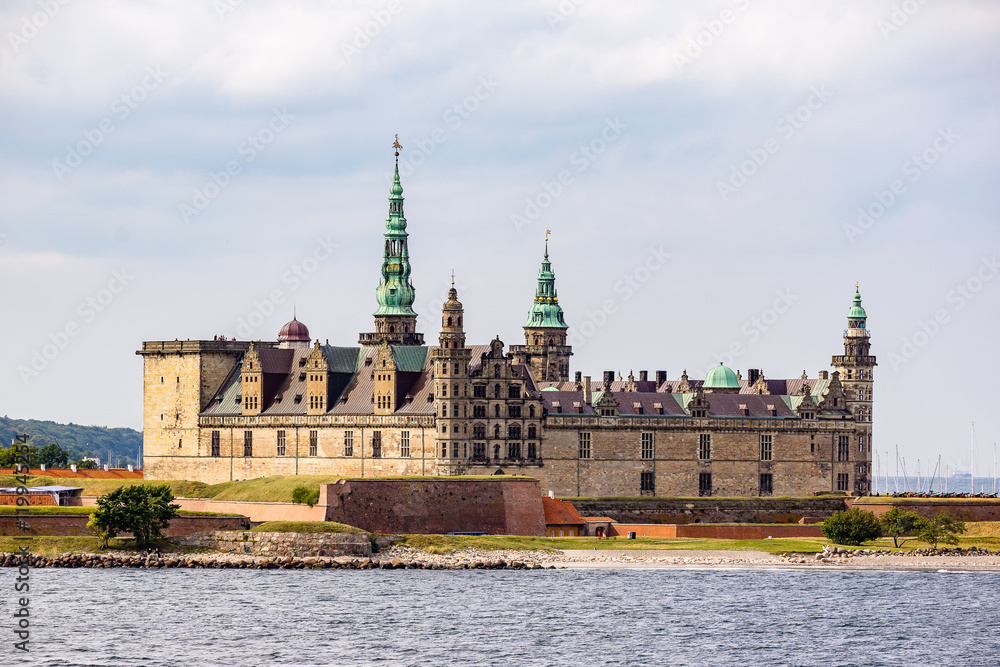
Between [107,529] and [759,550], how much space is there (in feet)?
119

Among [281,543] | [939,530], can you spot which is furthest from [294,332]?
[939,530]

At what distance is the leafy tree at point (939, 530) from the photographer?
5217 inches

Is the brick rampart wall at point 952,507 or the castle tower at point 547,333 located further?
the castle tower at point 547,333

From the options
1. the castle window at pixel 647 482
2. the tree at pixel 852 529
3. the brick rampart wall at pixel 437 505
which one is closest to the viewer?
the brick rampart wall at pixel 437 505

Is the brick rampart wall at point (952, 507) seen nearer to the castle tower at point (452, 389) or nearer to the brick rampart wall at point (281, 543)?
the castle tower at point (452, 389)

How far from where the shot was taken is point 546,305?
187000 millimetres

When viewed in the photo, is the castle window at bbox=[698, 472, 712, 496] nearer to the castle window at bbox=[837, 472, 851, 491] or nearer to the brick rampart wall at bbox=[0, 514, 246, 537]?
the castle window at bbox=[837, 472, 851, 491]

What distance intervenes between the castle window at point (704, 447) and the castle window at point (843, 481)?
1026 centimetres

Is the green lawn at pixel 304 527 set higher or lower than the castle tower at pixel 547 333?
lower

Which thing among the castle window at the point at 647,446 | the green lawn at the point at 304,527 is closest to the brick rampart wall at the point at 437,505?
the green lawn at the point at 304,527

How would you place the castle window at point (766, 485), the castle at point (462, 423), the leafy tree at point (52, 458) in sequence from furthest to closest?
the leafy tree at point (52, 458) < the castle window at point (766, 485) < the castle at point (462, 423)

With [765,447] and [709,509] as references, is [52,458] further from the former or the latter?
[709,509]

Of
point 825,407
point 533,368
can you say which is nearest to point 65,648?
point 825,407

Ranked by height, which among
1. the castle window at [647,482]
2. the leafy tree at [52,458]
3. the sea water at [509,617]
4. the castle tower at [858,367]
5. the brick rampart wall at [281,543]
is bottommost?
the sea water at [509,617]
